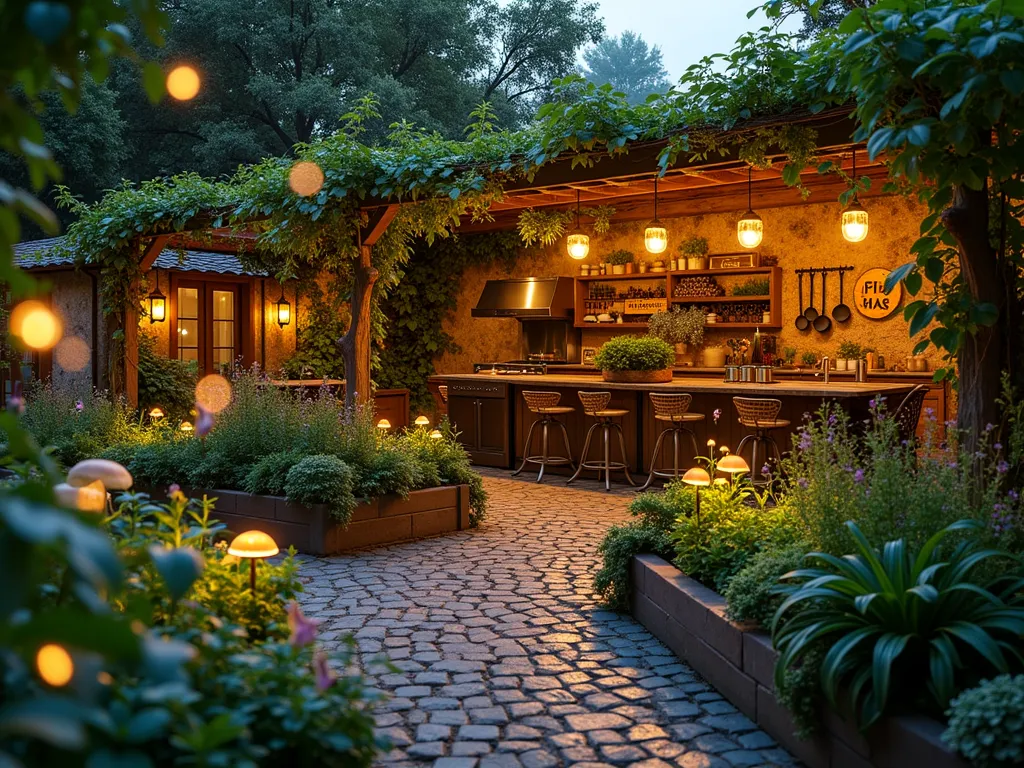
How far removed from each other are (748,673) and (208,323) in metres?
11.3

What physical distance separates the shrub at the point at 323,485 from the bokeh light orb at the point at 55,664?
18.5 feet

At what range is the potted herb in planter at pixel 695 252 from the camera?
497 inches

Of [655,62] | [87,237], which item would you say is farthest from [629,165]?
[655,62]

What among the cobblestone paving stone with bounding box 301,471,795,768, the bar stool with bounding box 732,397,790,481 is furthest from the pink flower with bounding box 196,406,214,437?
the bar stool with bounding box 732,397,790,481

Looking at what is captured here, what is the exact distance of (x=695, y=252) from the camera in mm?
12805

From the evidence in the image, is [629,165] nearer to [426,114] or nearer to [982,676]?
[982,676]

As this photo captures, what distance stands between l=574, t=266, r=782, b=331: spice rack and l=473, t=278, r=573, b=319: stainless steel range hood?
0.21 metres

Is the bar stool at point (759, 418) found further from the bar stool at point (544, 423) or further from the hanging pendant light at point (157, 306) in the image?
the hanging pendant light at point (157, 306)

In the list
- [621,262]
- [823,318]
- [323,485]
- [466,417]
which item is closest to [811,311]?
[823,318]

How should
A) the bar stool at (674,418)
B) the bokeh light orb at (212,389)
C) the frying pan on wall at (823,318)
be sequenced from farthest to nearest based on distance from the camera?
the bokeh light orb at (212,389)
the frying pan on wall at (823,318)
the bar stool at (674,418)

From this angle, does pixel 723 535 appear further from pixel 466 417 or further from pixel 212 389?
pixel 212 389

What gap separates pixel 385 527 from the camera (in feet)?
23.9

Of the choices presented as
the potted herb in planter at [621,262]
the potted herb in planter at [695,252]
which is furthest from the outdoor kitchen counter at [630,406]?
the potted herb in planter at [621,262]

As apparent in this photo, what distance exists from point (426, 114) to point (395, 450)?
13717 millimetres
